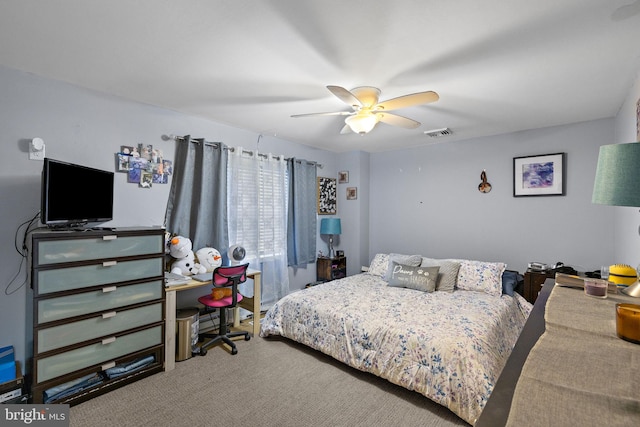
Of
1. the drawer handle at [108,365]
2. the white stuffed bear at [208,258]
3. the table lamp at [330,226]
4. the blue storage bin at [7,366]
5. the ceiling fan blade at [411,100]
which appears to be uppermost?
the ceiling fan blade at [411,100]

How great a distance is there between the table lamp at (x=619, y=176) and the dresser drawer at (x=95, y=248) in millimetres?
2837

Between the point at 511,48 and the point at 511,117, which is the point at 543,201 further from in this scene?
the point at 511,48

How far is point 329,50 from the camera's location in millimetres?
1865

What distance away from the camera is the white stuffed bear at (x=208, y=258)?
10.4ft

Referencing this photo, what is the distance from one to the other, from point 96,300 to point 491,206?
434 cm

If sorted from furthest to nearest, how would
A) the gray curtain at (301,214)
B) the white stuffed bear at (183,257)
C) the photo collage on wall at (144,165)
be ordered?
the gray curtain at (301,214)
the white stuffed bear at (183,257)
the photo collage on wall at (144,165)

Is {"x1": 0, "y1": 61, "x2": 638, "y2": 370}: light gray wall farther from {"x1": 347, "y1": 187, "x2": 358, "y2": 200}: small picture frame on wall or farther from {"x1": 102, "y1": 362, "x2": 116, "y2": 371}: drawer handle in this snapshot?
{"x1": 102, "y1": 362, "x2": 116, "y2": 371}: drawer handle

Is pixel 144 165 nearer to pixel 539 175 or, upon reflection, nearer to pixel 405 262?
pixel 405 262

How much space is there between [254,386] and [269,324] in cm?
82

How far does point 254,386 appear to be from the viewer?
232 cm

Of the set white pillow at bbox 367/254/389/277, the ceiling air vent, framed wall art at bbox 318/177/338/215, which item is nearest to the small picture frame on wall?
framed wall art at bbox 318/177/338/215

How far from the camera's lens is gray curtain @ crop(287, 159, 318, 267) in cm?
429

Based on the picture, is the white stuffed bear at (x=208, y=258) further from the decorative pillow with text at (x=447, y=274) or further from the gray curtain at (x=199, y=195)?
the decorative pillow with text at (x=447, y=274)

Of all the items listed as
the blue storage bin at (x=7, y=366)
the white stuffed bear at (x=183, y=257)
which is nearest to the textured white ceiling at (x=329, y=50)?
the white stuffed bear at (x=183, y=257)
